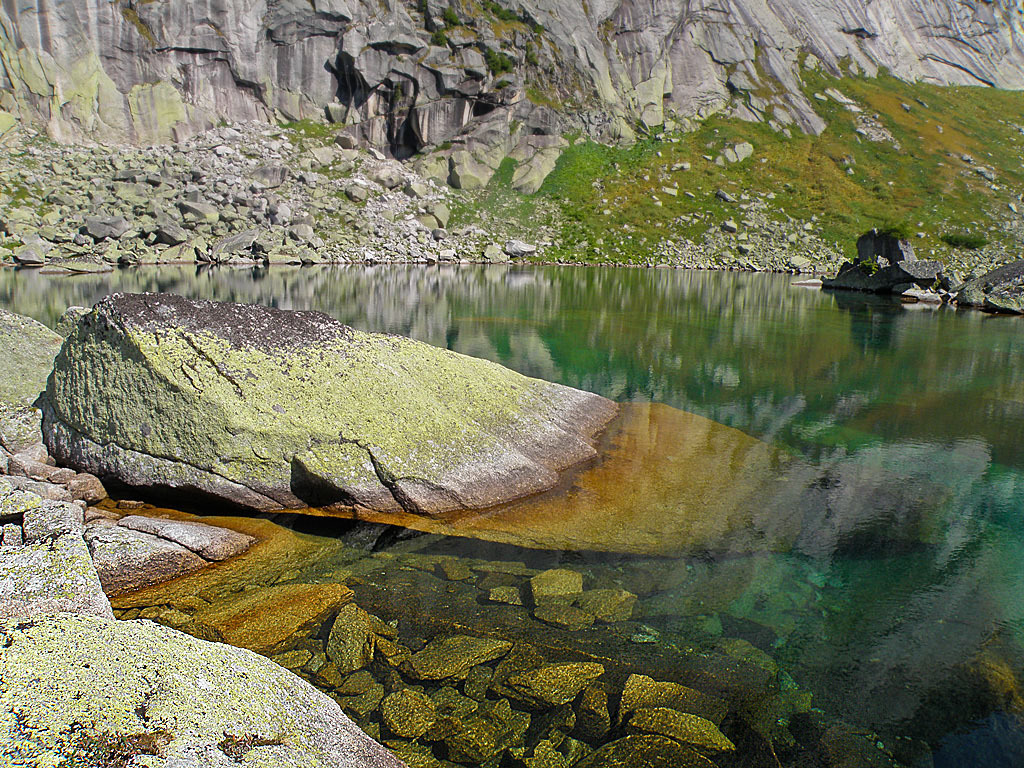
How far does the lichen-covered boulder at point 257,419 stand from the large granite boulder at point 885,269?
5738 centimetres

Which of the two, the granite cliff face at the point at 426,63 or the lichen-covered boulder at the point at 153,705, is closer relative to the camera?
the lichen-covered boulder at the point at 153,705

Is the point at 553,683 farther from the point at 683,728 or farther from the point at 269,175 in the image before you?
the point at 269,175

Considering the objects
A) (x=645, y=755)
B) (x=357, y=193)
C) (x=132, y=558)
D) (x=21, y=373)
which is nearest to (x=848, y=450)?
(x=645, y=755)

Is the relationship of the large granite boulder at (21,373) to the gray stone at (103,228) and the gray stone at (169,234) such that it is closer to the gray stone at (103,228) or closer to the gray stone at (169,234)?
the gray stone at (169,234)

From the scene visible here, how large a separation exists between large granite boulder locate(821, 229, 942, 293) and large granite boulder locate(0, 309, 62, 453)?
62200mm

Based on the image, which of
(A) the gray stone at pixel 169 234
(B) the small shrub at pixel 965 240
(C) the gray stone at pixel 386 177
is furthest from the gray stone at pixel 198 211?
(B) the small shrub at pixel 965 240

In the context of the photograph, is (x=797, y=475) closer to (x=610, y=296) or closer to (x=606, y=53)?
(x=610, y=296)

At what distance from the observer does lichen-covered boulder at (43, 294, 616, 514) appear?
977cm

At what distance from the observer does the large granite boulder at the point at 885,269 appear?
55625 mm

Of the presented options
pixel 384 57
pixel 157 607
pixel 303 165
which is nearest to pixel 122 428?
pixel 157 607

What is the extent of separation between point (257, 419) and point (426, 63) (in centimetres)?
10124

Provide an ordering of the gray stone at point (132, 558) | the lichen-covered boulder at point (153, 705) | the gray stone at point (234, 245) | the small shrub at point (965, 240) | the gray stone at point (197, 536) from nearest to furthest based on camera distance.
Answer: the lichen-covered boulder at point (153, 705) → the gray stone at point (132, 558) → the gray stone at point (197, 536) → the gray stone at point (234, 245) → the small shrub at point (965, 240)

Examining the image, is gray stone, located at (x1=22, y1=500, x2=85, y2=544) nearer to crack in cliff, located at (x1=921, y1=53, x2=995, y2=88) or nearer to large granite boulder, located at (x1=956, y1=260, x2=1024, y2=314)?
large granite boulder, located at (x1=956, y1=260, x2=1024, y2=314)

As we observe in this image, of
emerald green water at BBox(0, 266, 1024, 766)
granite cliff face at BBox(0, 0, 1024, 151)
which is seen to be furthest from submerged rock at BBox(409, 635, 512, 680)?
granite cliff face at BBox(0, 0, 1024, 151)
